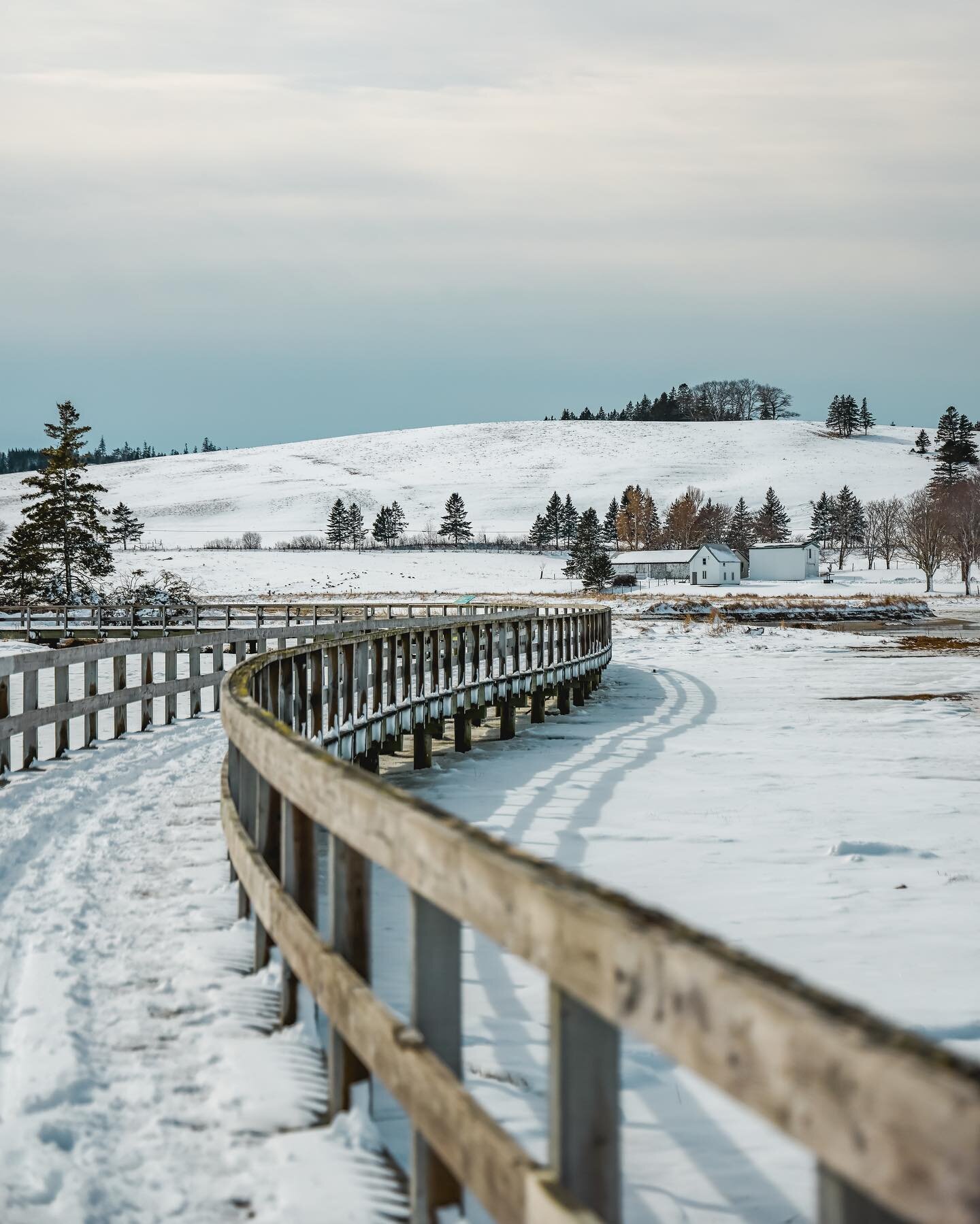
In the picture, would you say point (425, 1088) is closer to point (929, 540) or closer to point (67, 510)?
point (67, 510)

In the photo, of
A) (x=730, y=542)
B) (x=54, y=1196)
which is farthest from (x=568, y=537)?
(x=54, y=1196)

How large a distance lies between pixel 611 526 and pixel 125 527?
6107 cm

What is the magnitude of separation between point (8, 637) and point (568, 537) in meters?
126

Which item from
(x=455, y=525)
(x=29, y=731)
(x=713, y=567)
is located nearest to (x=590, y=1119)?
(x=29, y=731)

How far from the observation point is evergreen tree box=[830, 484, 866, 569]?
14912 cm

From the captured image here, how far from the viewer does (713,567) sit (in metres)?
118

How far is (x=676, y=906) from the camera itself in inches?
310

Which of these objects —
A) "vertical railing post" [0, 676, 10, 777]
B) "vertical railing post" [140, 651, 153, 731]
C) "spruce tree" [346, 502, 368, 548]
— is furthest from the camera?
"spruce tree" [346, 502, 368, 548]

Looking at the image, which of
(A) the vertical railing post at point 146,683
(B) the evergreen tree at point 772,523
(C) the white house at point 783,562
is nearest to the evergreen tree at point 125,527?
(C) the white house at point 783,562

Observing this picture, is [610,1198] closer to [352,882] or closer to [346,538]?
[352,882]

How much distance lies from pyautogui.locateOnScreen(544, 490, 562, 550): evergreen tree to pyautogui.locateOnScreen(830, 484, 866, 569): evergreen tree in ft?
111

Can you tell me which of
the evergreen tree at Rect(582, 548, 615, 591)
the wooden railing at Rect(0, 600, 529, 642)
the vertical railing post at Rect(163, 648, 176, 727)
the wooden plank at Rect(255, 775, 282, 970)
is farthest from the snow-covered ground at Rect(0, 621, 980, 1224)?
the evergreen tree at Rect(582, 548, 615, 591)

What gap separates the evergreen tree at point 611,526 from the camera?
527ft

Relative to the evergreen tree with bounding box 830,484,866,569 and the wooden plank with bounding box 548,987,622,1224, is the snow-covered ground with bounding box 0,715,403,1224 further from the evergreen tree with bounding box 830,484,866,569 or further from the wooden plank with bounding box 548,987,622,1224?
the evergreen tree with bounding box 830,484,866,569
